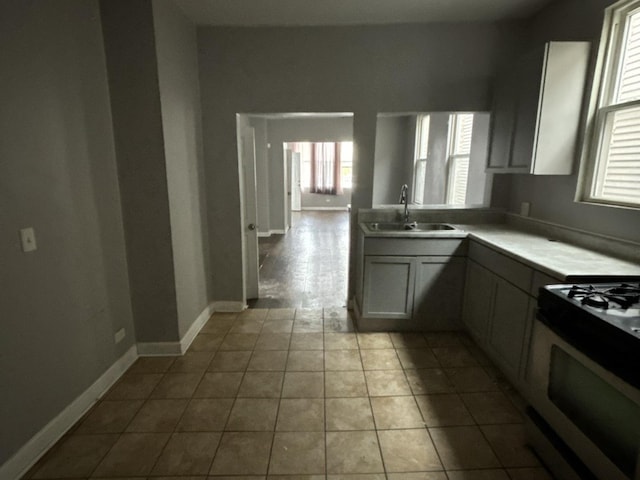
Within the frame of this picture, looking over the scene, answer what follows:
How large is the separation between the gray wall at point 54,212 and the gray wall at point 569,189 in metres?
3.36

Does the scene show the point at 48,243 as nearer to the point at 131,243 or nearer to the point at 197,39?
the point at 131,243

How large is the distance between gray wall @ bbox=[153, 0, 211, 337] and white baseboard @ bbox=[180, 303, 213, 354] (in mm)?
55

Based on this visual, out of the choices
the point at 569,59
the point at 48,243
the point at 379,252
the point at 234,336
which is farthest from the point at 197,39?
the point at 569,59

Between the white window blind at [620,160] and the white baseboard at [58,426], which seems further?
the white window blind at [620,160]

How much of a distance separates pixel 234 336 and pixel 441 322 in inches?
74.0

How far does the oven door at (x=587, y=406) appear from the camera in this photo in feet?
3.87

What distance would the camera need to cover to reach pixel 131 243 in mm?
2535

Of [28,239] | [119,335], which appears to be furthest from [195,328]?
[28,239]

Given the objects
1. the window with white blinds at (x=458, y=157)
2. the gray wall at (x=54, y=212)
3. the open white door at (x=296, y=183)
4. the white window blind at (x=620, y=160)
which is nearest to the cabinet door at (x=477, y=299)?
the white window blind at (x=620, y=160)

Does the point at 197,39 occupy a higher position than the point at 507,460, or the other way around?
the point at 197,39

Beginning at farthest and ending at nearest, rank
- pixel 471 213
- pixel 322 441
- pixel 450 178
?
pixel 450 178, pixel 471 213, pixel 322 441

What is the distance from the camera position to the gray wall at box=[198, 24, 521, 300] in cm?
307

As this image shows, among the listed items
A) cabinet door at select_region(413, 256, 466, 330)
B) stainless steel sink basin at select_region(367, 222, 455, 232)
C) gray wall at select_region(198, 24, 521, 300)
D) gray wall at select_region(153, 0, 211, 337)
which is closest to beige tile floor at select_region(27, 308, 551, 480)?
cabinet door at select_region(413, 256, 466, 330)

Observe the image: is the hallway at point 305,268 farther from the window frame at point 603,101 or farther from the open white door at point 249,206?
the window frame at point 603,101
